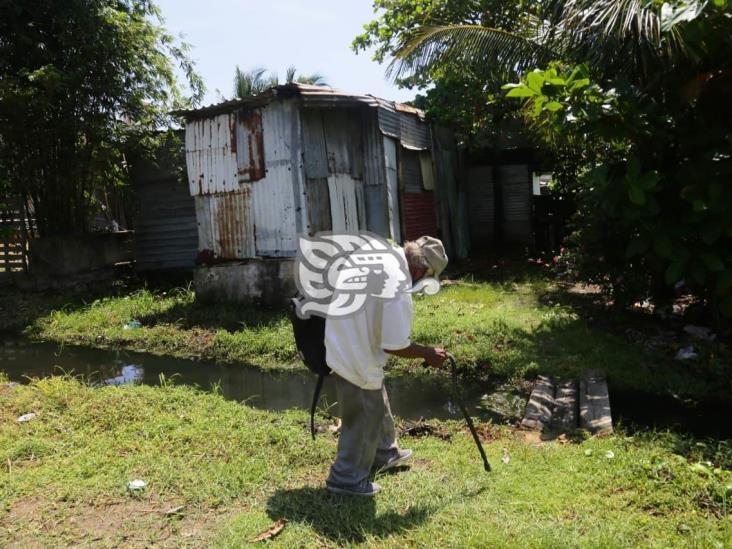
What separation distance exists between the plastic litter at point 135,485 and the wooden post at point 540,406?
283cm

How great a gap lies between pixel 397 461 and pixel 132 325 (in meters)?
5.87

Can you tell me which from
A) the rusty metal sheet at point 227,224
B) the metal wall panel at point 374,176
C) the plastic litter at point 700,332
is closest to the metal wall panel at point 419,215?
the metal wall panel at point 374,176

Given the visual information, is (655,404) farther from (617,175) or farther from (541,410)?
(617,175)

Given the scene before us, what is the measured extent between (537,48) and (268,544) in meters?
6.96

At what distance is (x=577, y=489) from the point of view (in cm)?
323

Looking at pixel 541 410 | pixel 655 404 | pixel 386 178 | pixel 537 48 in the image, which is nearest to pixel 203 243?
pixel 386 178

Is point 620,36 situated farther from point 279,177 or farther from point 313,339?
point 279,177

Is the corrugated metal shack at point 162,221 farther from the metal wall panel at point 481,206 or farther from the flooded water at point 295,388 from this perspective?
the metal wall panel at point 481,206

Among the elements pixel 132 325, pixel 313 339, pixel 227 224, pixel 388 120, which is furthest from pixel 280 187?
pixel 313 339

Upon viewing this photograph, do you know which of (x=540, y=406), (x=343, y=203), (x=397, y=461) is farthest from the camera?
(x=343, y=203)

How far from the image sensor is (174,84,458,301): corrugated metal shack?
27.4 feet

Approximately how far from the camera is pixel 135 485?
3.48 meters

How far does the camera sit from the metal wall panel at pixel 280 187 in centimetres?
830

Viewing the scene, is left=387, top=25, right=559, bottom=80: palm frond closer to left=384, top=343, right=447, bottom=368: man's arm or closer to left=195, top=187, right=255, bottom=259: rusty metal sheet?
left=195, top=187, right=255, bottom=259: rusty metal sheet
